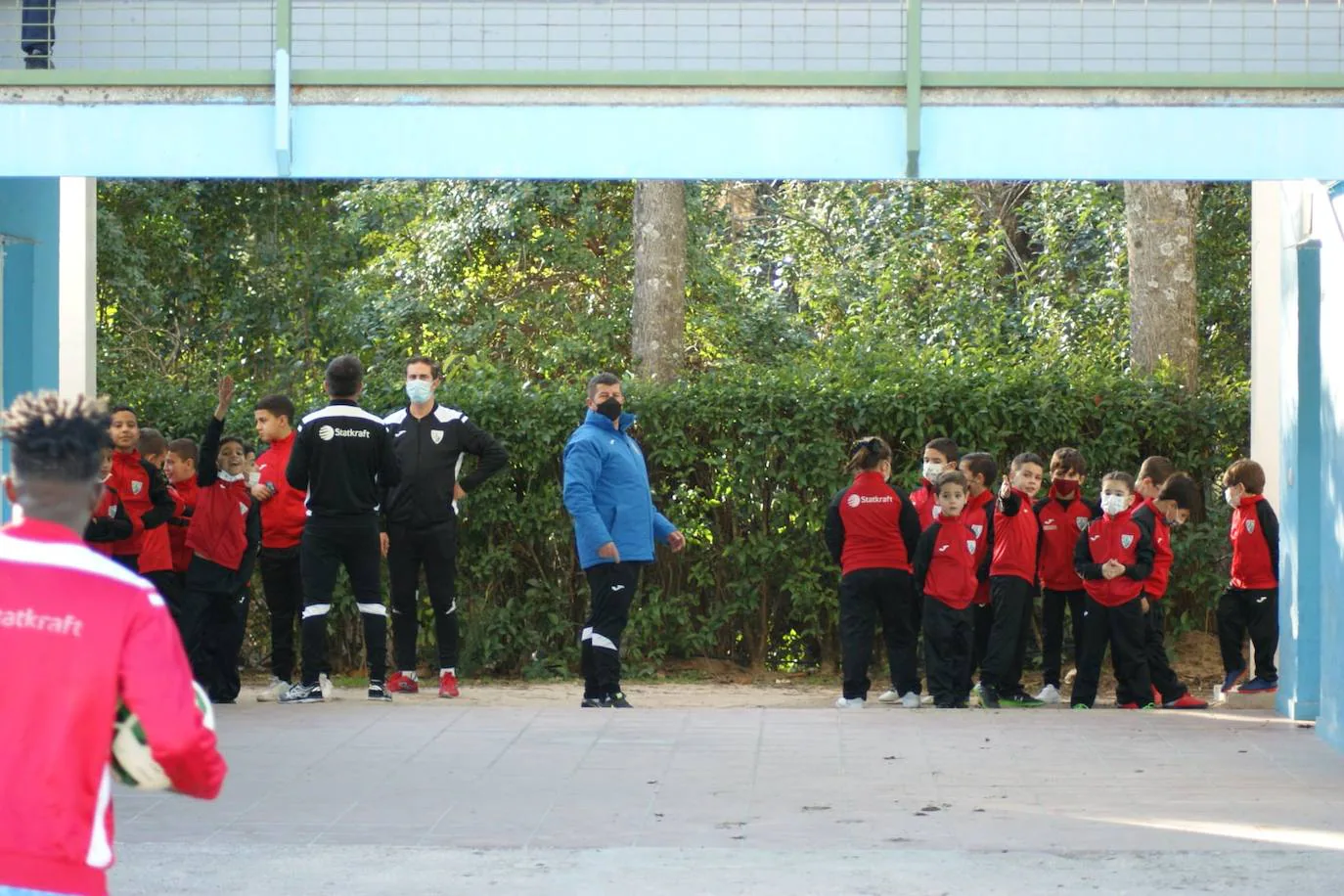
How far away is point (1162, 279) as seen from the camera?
15.8 meters

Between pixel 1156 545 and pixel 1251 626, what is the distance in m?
1.07

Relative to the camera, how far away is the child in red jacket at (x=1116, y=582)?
1091 cm

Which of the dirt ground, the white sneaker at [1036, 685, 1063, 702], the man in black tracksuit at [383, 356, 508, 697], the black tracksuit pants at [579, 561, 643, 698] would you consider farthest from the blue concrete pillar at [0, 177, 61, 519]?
the white sneaker at [1036, 685, 1063, 702]

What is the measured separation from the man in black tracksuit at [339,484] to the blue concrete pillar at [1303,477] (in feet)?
16.6

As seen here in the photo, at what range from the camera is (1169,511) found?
11719 mm

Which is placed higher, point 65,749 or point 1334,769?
point 65,749

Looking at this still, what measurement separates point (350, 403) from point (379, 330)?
36.8 feet

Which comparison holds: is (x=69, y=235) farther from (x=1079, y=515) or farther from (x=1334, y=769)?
(x=1334, y=769)

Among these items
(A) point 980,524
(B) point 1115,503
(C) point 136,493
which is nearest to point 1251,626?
(B) point 1115,503

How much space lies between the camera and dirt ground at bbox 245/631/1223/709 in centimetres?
1215

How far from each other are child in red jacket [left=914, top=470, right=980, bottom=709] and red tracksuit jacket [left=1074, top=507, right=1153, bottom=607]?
0.66 metres

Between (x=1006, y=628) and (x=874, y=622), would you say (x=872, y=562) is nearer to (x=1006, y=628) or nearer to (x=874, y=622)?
(x=874, y=622)

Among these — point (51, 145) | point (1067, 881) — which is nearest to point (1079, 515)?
point (1067, 881)

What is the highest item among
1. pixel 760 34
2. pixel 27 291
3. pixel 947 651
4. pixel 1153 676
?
pixel 760 34
